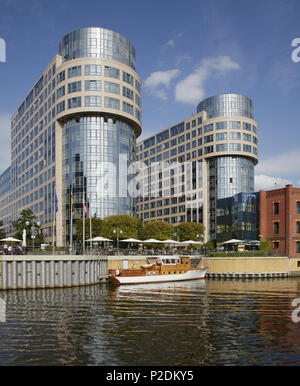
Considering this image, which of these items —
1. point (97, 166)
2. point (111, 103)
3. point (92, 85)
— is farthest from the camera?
point (111, 103)

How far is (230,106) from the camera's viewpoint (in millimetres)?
127688

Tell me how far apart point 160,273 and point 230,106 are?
8376 cm

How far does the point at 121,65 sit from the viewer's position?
9650cm

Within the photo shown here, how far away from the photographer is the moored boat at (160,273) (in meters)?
53.3

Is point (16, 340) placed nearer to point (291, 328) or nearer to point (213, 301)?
point (291, 328)

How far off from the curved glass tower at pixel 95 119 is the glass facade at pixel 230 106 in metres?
40.7

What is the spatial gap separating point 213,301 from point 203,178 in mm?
97654

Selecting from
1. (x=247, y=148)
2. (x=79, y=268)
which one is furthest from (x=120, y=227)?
(x=247, y=148)

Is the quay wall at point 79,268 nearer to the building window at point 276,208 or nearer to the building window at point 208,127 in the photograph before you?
the building window at point 276,208

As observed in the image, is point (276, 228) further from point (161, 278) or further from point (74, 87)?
point (74, 87)

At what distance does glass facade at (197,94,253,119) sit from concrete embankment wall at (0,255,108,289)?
88051mm

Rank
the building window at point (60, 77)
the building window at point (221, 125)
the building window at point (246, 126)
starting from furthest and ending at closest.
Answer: the building window at point (246, 126), the building window at point (221, 125), the building window at point (60, 77)

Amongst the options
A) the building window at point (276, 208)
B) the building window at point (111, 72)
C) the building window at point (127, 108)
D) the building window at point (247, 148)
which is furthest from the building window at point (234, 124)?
the building window at point (111, 72)
